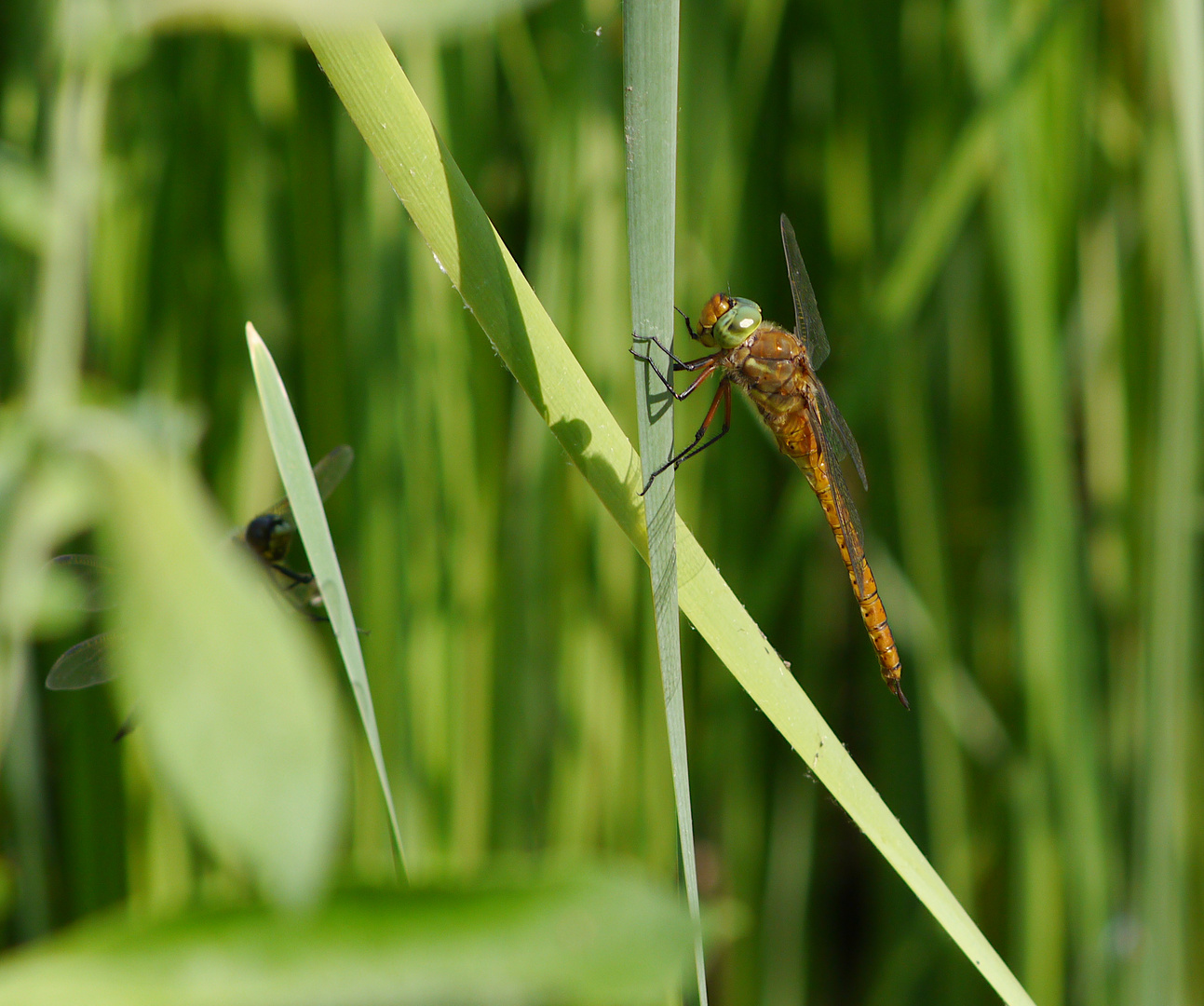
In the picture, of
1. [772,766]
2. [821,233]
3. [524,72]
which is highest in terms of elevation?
[524,72]

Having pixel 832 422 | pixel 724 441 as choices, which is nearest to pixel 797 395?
pixel 832 422

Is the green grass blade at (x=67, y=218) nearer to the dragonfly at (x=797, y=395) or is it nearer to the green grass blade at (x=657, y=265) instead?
the green grass blade at (x=657, y=265)

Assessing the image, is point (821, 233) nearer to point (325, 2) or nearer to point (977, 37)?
point (977, 37)

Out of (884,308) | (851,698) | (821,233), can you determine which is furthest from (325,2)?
(851,698)

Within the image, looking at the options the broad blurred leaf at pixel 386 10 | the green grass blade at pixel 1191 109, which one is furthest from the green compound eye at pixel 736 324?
the broad blurred leaf at pixel 386 10

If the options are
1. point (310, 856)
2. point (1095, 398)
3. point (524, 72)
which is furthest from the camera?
point (1095, 398)

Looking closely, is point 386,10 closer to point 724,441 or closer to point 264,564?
point 264,564
